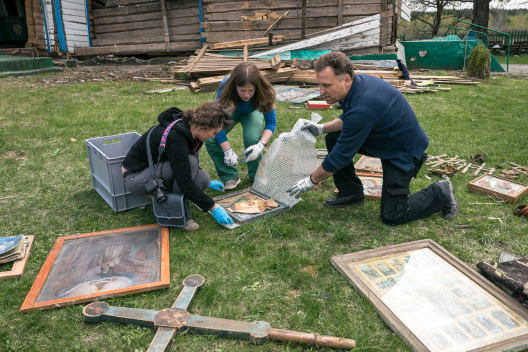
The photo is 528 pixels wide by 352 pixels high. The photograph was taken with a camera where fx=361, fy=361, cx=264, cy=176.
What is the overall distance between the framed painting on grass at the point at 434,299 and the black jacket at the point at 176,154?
1171 millimetres

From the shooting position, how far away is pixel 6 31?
14.4 metres

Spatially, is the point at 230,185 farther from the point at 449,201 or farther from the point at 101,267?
the point at 449,201

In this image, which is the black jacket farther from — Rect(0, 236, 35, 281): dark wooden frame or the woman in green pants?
Rect(0, 236, 35, 281): dark wooden frame

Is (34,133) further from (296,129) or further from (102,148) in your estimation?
(296,129)

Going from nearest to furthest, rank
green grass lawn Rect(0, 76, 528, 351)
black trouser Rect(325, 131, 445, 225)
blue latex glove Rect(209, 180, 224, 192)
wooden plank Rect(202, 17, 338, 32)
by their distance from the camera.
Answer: green grass lawn Rect(0, 76, 528, 351) < black trouser Rect(325, 131, 445, 225) < blue latex glove Rect(209, 180, 224, 192) < wooden plank Rect(202, 17, 338, 32)

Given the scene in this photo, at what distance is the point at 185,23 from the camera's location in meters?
11.9

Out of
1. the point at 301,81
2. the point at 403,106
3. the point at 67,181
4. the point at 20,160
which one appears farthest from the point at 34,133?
the point at 301,81

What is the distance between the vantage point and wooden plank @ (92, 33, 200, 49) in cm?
1195

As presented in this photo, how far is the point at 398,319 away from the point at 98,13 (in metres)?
14.0

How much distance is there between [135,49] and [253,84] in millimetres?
10633

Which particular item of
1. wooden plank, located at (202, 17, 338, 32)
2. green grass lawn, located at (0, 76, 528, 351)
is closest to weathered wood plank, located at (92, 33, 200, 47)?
wooden plank, located at (202, 17, 338, 32)

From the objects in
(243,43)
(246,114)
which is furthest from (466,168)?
(243,43)

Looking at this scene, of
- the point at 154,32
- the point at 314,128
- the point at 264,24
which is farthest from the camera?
the point at 154,32

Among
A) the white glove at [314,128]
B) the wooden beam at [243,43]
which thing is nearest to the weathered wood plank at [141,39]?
the wooden beam at [243,43]
